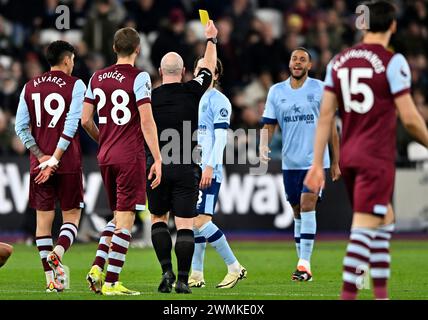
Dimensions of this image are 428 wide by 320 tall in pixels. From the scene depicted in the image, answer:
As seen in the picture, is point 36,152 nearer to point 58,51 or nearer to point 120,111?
point 58,51

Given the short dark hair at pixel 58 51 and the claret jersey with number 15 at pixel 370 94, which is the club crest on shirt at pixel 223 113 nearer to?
the short dark hair at pixel 58 51

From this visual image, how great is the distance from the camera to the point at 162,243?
11383 mm

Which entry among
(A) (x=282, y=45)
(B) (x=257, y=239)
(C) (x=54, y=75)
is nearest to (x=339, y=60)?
(C) (x=54, y=75)

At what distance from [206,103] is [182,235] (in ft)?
7.25

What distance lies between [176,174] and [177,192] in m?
0.18

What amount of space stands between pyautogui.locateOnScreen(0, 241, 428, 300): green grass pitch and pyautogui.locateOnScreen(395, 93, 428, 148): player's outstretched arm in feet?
7.84

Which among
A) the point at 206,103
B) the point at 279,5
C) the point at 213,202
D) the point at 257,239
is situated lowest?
the point at 257,239

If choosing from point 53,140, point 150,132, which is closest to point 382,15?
point 150,132

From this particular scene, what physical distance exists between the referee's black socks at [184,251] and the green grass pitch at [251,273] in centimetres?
25

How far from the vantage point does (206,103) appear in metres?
13.0

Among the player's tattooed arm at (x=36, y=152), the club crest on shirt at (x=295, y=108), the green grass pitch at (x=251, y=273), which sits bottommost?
the green grass pitch at (x=251, y=273)

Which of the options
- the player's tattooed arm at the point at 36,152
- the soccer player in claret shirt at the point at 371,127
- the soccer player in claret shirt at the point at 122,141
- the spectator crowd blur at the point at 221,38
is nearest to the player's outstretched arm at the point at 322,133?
the soccer player in claret shirt at the point at 371,127

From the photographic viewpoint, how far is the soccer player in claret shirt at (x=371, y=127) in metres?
8.98
